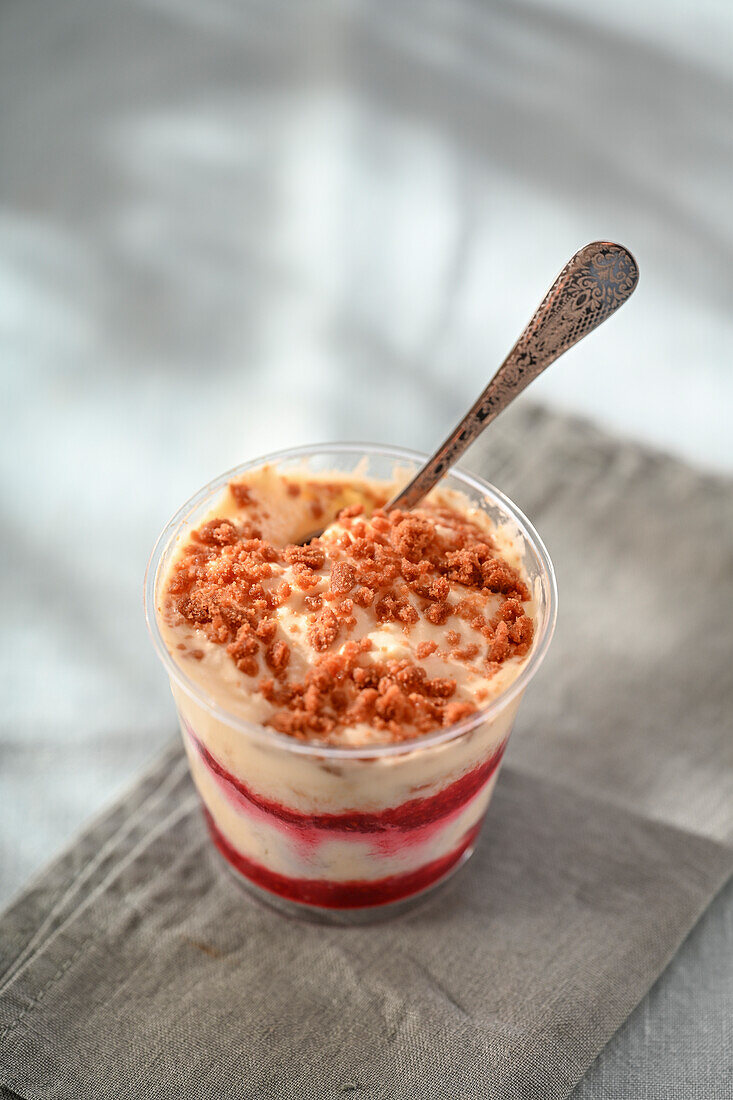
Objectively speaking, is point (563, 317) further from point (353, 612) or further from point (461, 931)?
point (461, 931)

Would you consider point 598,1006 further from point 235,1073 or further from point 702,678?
point 702,678

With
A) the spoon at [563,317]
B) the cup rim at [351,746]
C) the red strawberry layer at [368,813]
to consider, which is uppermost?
the spoon at [563,317]

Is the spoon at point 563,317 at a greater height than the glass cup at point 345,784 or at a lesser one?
greater

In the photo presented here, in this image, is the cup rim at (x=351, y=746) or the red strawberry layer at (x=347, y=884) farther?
the red strawberry layer at (x=347, y=884)

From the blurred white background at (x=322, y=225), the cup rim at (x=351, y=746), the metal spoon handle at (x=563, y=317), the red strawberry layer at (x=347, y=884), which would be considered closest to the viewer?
the cup rim at (x=351, y=746)

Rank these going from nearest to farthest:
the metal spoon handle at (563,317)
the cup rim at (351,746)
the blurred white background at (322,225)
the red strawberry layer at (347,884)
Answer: the cup rim at (351,746), the metal spoon handle at (563,317), the red strawberry layer at (347,884), the blurred white background at (322,225)

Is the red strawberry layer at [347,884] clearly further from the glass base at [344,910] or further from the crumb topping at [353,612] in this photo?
the crumb topping at [353,612]

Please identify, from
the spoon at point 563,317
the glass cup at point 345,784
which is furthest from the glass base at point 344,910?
the spoon at point 563,317

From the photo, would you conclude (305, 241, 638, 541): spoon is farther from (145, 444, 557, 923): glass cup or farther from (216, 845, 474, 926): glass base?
(216, 845, 474, 926): glass base
